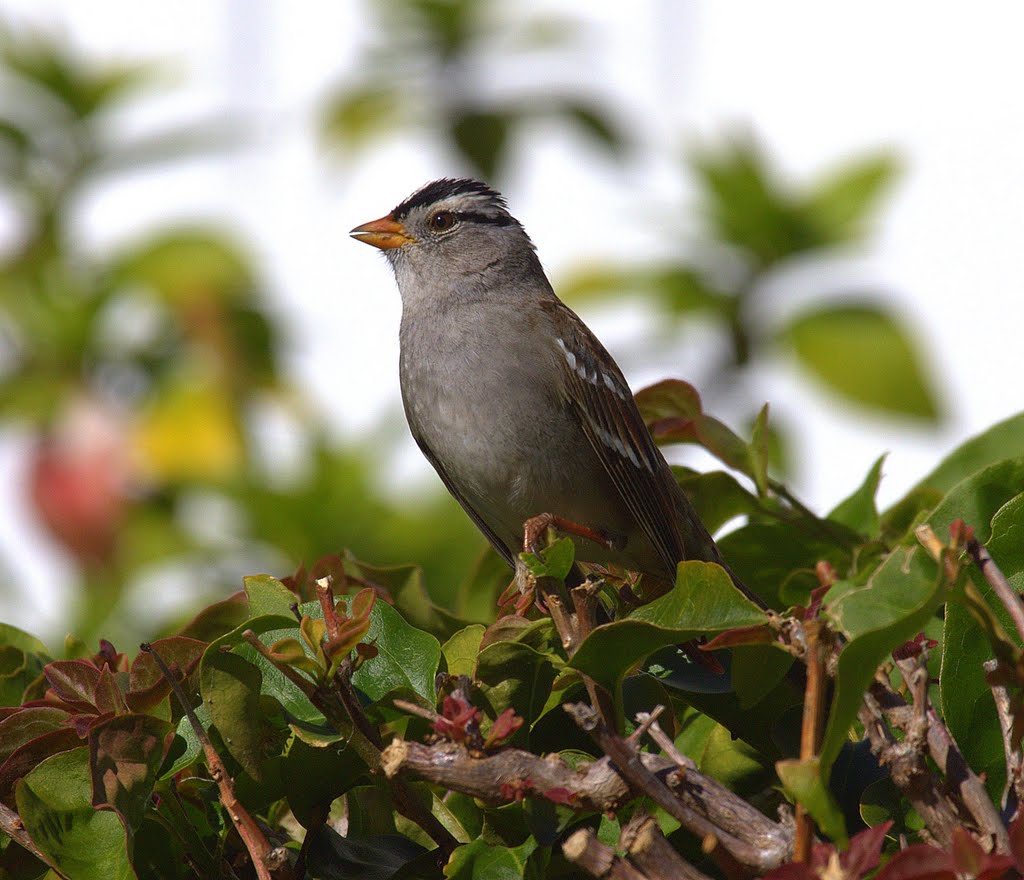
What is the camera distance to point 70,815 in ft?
6.02

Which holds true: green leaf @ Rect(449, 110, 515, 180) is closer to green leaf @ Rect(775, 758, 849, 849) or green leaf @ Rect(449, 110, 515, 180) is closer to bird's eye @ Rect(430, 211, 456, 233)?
bird's eye @ Rect(430, 211, 456, 233)

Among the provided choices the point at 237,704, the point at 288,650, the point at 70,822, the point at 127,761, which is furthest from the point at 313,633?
the point at 70,822

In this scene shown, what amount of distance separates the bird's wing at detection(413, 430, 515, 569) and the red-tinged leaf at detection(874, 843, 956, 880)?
228 centimetres

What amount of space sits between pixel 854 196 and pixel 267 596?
446 centimetres

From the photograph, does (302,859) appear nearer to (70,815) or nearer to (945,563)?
(70,815)

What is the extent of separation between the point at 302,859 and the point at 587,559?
2102 mm

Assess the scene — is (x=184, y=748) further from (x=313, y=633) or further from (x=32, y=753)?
(x=313, y=633)

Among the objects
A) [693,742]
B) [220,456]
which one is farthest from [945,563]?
[220,456]

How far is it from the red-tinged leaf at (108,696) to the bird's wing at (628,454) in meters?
1.79

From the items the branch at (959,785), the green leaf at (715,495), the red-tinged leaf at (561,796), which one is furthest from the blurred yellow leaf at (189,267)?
the branch at (959,785)

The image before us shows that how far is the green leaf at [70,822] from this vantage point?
71.2 inches

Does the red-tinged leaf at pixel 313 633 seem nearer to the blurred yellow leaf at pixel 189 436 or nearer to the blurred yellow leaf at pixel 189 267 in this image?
the blurred yellow leaf at pixel 189 436

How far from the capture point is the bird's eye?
465 centimetres

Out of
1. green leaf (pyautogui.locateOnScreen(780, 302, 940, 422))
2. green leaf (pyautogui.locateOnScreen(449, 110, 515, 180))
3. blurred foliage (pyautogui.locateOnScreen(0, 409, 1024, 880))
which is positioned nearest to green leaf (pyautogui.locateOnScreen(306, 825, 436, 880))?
blurred foliage (pyautogui.locateOnScreen(0, 409, 1024, 880))
